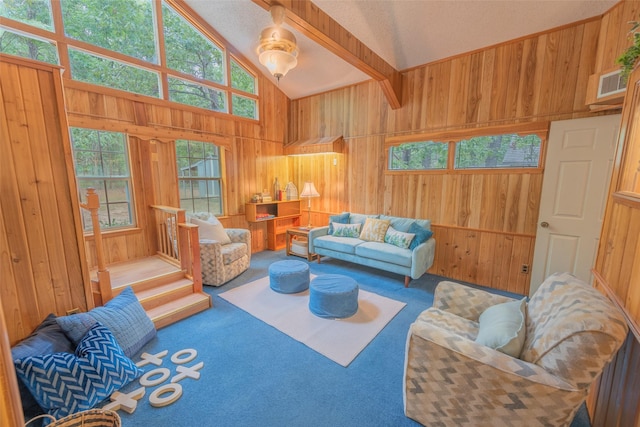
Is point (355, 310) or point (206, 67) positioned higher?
point (206, 67)

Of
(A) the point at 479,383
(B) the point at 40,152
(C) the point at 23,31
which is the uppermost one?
(C) the point at 23,31

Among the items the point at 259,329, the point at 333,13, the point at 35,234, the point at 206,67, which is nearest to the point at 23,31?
the point at 206,67

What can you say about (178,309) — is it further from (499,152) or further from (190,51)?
(499,152)

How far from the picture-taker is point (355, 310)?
2811 mm

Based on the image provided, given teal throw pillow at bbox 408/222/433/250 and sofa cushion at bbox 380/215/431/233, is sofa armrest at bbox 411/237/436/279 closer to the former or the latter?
teal throw pillow at bbox 408/222/433/250

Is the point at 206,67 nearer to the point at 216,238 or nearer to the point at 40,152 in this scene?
the point at 216,238

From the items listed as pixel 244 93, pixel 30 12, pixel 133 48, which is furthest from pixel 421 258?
pixel 30 12

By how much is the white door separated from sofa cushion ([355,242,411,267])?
1.50 metres

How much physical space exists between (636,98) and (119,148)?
480 cm

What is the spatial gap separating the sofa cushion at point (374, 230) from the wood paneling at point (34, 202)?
332 centimetres

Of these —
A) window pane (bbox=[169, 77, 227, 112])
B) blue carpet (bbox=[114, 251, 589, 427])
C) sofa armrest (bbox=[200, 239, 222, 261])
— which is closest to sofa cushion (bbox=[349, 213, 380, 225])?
blue carpet (bbox=[114, 251, 589, 427])

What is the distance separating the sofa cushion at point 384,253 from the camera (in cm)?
345

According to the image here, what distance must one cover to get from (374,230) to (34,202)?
11.9ft

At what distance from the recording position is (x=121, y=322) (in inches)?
83.5
